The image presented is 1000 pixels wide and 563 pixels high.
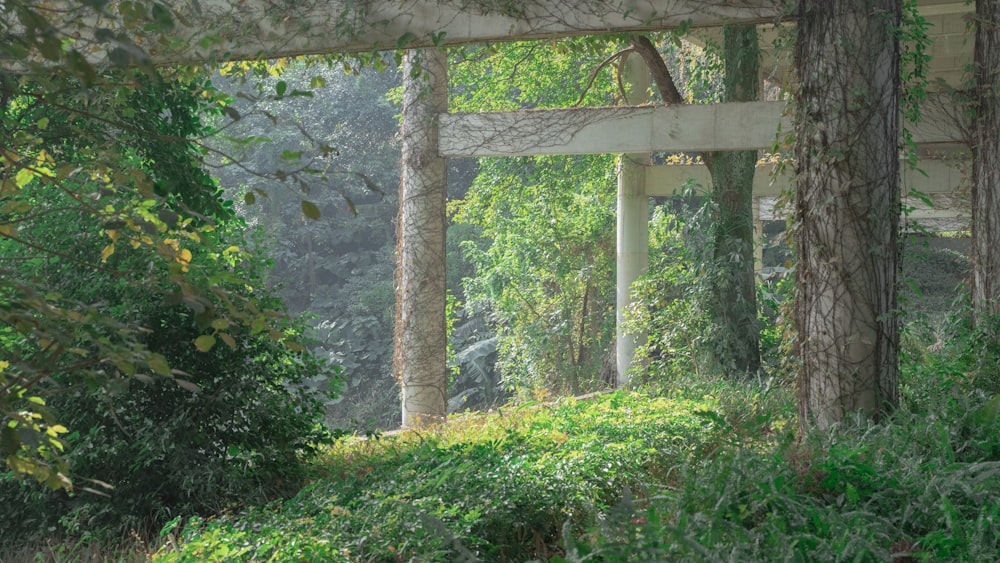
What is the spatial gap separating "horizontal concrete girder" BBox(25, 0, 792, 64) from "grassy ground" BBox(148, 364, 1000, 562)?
2.49 m

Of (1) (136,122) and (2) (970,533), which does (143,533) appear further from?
(2) (970,533)

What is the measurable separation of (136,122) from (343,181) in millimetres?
23876

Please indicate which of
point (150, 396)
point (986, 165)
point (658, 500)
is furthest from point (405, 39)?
point (986, 165)

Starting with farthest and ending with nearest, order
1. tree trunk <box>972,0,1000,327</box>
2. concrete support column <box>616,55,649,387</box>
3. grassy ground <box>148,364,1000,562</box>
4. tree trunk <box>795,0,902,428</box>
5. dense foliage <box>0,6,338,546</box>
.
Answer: concrete support column <box>616,55,649,387</box>
tree trunk <box>972,0,1000,327</box>
tree trunk <box>795,0,902,428</box>
dense foliage <box>0,6,338,546</box>
grassy ground <box>148,364,1000,562</box>

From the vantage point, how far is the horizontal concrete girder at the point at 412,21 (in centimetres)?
574

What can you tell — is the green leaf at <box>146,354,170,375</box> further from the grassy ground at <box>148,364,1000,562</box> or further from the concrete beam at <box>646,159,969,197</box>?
the concrete beam at <box>646,159,969,197</box>

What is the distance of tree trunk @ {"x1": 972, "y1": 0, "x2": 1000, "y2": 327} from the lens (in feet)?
21.9

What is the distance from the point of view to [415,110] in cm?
909

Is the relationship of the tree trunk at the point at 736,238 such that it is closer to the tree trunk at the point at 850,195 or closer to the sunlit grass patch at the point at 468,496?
the sunlit grass patch at the point at 468,496

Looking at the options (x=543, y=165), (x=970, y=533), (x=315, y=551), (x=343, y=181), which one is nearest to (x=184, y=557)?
(x=315, y=551)

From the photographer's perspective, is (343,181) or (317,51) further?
(343,181)

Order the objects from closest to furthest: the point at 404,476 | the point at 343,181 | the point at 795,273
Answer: the point at 404,476 → the point at 795,273 → the point at 343,181

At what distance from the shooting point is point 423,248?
9.18 meters

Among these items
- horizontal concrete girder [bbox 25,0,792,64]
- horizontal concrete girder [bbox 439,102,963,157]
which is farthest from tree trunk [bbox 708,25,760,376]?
horizontal concrete girder [bbox 25,0,792,64]
